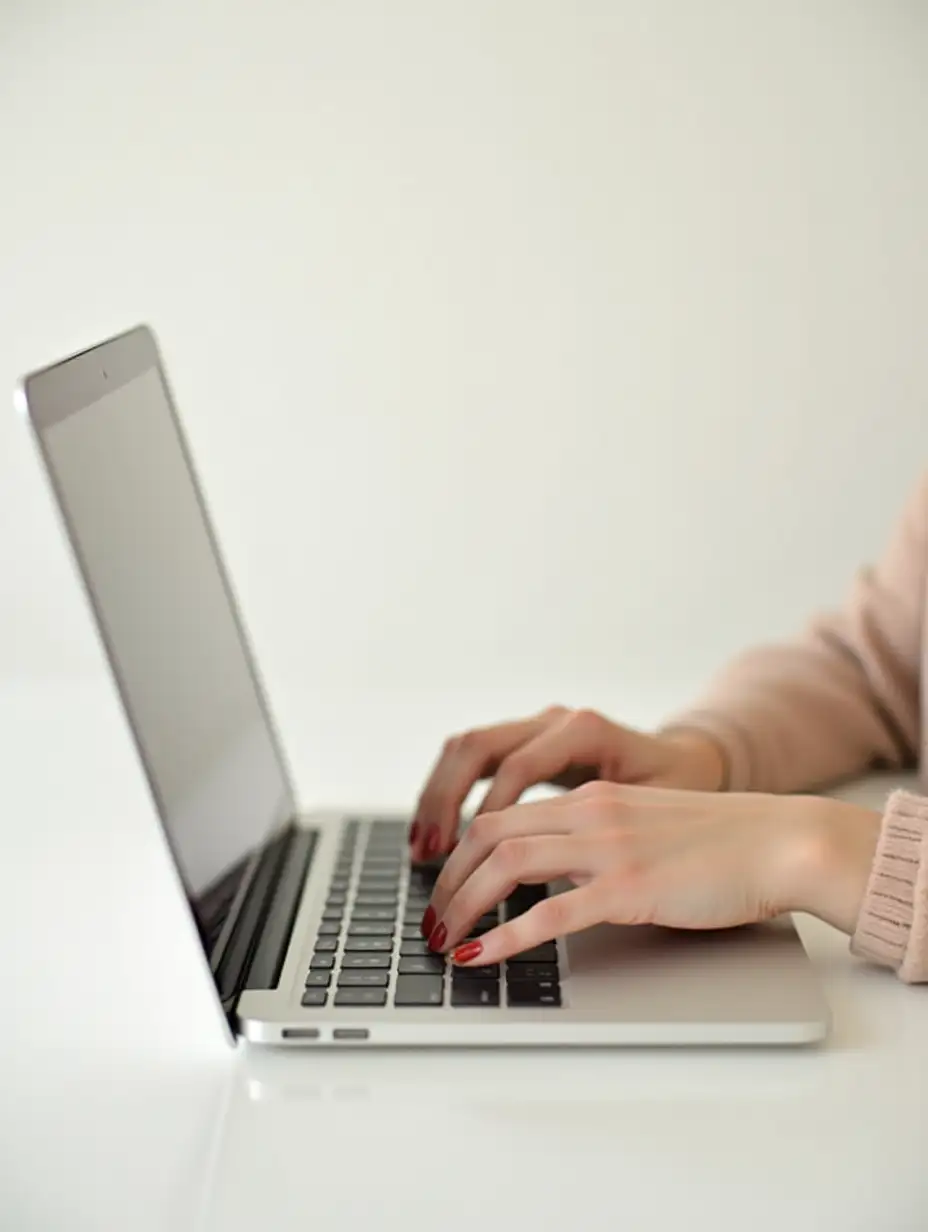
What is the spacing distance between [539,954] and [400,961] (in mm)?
66

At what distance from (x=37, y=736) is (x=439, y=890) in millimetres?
536

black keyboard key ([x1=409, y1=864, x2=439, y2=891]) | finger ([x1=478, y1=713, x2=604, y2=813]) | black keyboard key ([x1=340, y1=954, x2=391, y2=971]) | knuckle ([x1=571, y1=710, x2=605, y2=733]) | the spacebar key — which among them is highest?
knuckle ([x1=571, y1=710, x2=605, y2=733])

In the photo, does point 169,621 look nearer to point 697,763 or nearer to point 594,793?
point 594,793

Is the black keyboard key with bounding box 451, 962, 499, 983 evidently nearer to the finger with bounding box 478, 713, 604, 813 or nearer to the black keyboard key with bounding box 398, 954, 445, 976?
the black keyboard key with bounding box 398, 954, 445, 976

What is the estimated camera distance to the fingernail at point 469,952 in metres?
0.72

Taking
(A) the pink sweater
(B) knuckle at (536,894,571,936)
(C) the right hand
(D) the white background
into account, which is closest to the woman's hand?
(B) knuckle at (536,894,571,936)

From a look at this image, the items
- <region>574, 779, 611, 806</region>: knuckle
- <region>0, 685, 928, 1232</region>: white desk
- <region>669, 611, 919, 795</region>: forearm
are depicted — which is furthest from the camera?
<region>669, 611, 919, 795</region>: forearm

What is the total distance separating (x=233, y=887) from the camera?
2.59 feet

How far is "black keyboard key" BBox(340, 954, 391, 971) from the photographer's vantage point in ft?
2.40

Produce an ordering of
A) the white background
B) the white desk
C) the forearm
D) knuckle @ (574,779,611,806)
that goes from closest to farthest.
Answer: the white desk < knuckle @ (574,779,611,806) < the forearm < the white background

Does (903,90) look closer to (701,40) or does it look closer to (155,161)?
(701,40)

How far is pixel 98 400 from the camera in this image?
79 centimetres

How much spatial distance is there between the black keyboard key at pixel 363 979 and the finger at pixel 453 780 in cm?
18

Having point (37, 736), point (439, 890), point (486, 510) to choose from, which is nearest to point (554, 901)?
point (439, 890)
